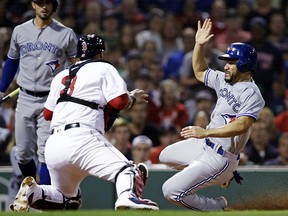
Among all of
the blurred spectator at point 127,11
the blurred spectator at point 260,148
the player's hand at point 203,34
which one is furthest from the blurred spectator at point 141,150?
the blurred spectator at point 127,11

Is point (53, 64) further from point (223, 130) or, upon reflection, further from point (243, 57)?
point (223, 130)

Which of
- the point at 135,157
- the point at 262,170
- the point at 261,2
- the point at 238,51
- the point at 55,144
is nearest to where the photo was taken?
the point at 55,144

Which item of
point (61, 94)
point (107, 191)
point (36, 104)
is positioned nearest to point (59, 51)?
point (36, 104)

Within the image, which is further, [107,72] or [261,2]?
[261,2]

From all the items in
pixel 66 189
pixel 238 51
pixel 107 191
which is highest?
pixel 238 51

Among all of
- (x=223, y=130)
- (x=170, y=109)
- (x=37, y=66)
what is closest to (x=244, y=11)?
(x=170, y=109)

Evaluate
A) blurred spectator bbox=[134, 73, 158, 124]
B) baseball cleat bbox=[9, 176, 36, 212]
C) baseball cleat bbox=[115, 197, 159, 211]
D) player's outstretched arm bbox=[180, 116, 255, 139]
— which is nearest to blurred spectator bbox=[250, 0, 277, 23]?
blurred spectator bbox=[134, 73, 158, 124]

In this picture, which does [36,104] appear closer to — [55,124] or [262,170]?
[55,124]
